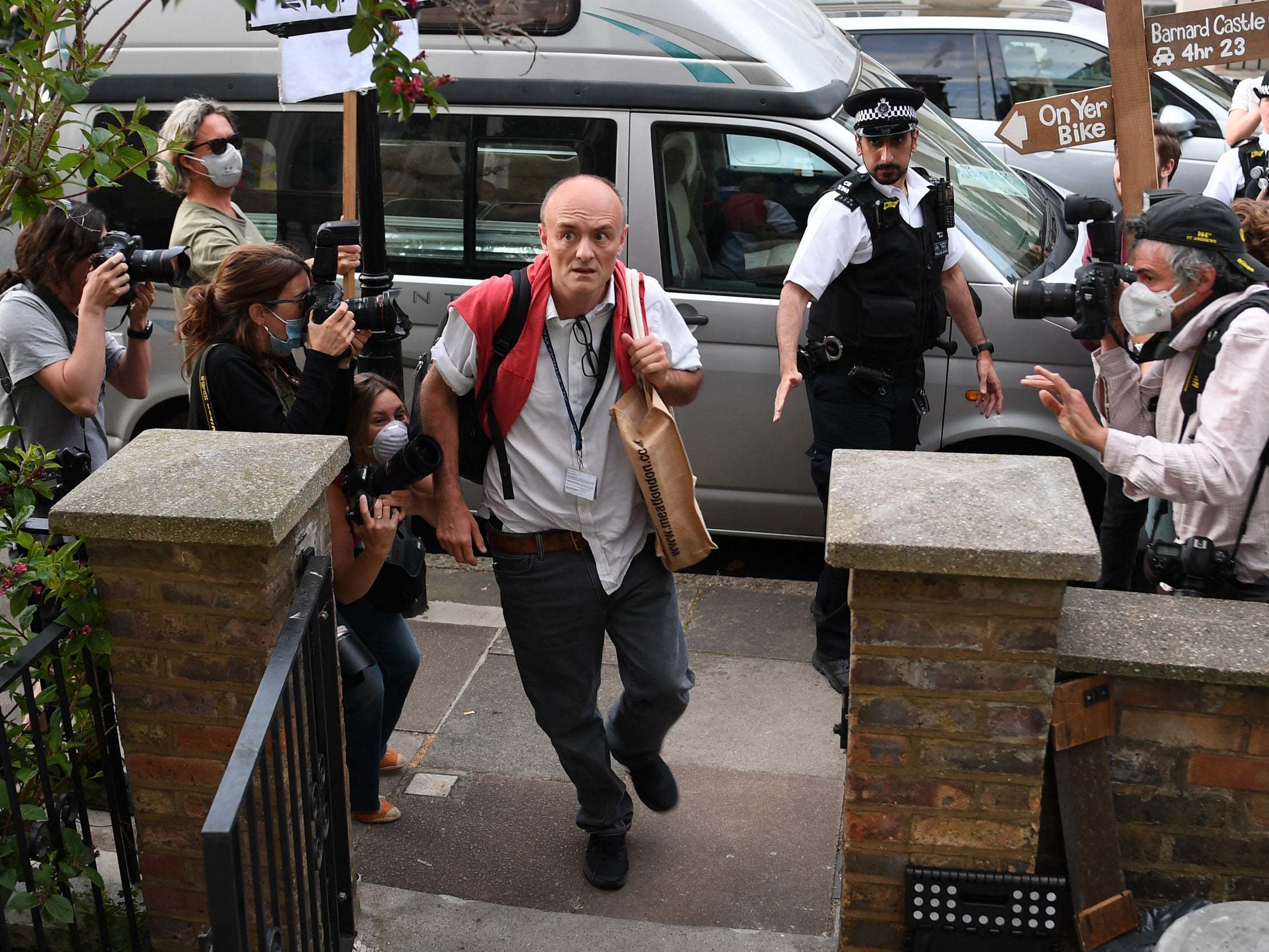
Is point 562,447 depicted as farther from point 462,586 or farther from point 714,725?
point 462,586

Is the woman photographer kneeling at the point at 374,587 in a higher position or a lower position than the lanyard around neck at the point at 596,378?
lower

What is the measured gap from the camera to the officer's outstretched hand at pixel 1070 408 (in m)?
3.20

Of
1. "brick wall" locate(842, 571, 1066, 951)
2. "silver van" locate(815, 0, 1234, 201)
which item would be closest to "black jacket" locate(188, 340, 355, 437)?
"brick wall" locate(842, 571, 1066, 951)

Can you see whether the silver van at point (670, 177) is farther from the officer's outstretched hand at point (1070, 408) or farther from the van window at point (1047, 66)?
the van window at point (1047, 66)

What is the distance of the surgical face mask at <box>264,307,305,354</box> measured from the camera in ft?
11.7

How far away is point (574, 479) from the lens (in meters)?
3.37

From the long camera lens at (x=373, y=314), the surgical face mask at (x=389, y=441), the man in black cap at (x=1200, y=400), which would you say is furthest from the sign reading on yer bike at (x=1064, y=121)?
the surgical face mask at (x=389, y=441)

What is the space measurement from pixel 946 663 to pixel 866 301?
2181 mm

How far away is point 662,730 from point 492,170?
281 centimetres

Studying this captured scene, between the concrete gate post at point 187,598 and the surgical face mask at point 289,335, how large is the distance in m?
0.50

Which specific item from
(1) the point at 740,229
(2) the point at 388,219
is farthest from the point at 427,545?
(1) the point at 740,229

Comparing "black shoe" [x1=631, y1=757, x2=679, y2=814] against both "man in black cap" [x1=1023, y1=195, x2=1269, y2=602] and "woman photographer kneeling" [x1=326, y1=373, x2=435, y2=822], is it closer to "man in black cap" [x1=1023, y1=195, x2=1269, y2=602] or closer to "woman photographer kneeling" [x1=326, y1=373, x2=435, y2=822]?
"woman photographer kneeling" [x1=326, y1=373, x2=435, y2=822]

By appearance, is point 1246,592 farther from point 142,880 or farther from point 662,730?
point 142,880

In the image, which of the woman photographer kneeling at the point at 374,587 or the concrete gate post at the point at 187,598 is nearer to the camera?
the concrete gate post at the point at 187,598
